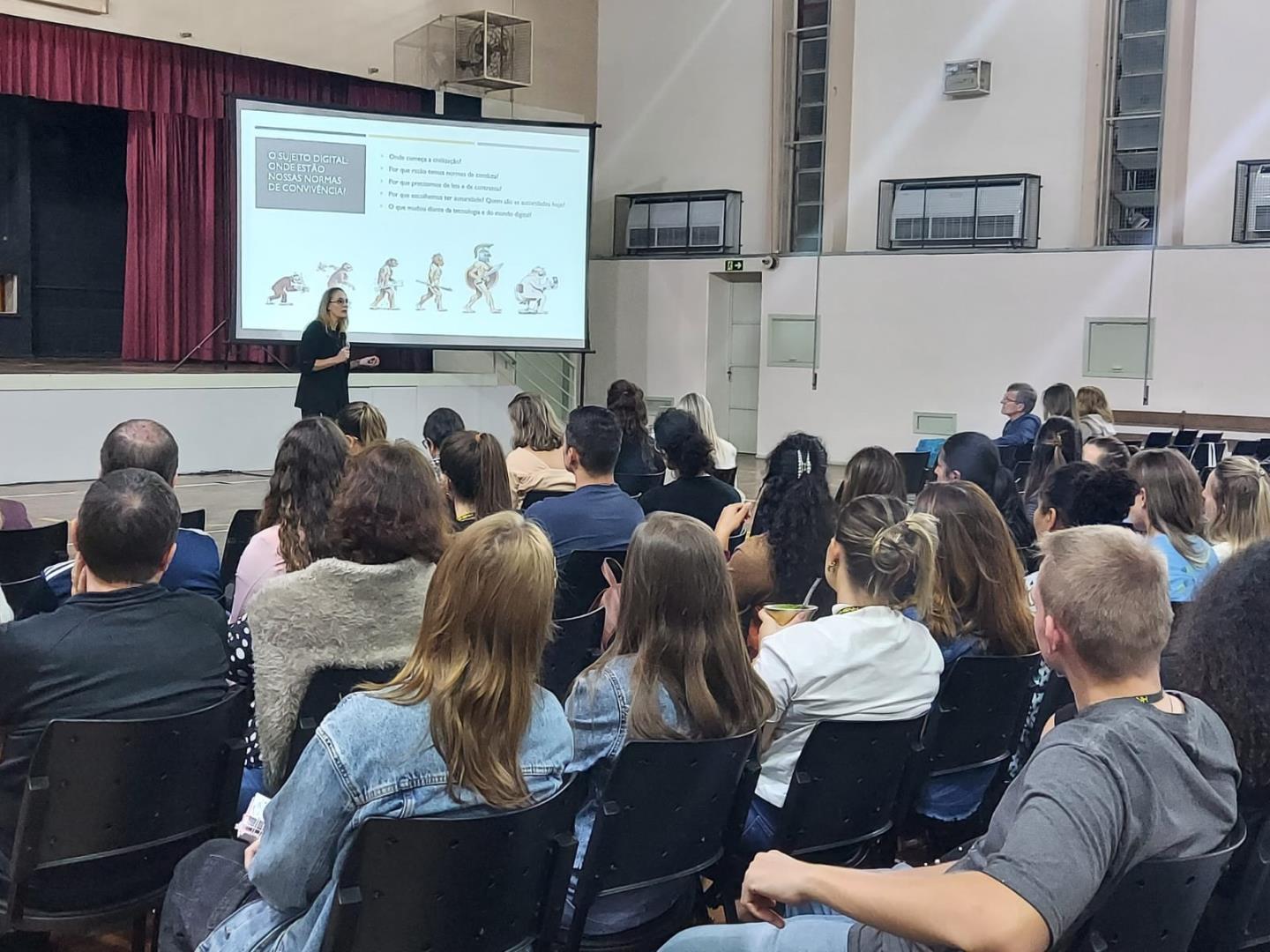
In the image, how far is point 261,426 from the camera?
10.1 meters

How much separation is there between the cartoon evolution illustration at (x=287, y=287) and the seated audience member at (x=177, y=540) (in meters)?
6.22

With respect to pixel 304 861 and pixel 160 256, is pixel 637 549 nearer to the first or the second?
pixel 304 861

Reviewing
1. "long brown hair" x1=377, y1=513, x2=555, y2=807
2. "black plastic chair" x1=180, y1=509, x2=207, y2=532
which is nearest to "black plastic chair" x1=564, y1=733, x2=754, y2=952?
"long brown hair" x1=377, y1=513, x2=555, y2=807

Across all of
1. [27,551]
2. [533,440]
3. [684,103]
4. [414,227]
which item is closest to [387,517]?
[27,551]

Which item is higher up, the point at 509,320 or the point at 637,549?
the point at 509,320

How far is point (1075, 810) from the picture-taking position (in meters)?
1.37

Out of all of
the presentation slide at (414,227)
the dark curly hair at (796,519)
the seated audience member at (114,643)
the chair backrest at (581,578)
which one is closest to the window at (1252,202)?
the presentation slide at (414,227)

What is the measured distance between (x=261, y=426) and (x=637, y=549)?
855cm

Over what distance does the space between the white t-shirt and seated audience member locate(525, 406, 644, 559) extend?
1.45 meters

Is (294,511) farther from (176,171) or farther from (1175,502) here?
(176,171)

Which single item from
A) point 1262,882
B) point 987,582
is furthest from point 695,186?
point 1262,882

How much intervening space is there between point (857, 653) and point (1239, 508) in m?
1.71

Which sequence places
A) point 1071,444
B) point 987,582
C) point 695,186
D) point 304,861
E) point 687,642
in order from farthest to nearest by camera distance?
point 695,186 < point 1071,444 < point 987,582 < point 687,642 < point 304,861

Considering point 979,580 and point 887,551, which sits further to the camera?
point 979,580
